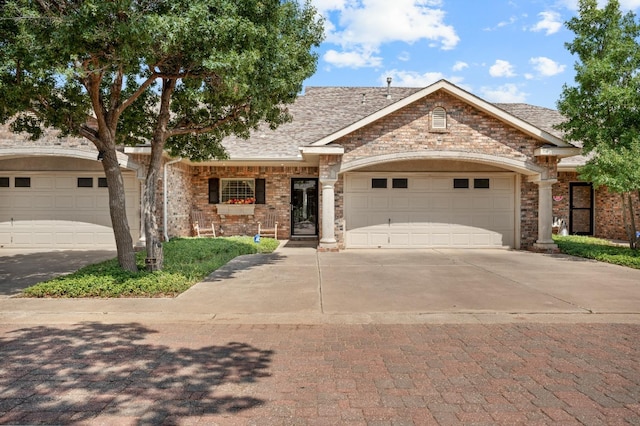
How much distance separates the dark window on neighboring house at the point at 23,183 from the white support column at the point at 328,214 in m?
10.3

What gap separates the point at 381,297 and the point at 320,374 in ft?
10.7

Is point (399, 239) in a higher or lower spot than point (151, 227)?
lower

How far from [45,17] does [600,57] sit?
13795 mm

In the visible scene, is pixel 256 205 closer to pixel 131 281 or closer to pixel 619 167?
pixel 131 281

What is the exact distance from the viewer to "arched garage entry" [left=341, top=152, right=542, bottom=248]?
46.1 ft

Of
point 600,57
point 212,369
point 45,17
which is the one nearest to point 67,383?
point 212,369

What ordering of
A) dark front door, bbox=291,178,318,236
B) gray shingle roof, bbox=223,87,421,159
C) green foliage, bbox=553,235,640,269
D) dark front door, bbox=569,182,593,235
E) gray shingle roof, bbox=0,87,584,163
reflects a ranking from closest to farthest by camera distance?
green foliage, bbox=553,235,640,269
gray shingle roof, bbox=0,87,584,163
gray shingle roof, bbox=223,87,421,159
dark front door, bbox=291,178,318,236
dark front door, bbox=569,182,593,235

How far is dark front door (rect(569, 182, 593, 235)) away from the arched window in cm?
807

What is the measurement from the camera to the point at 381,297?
689cm

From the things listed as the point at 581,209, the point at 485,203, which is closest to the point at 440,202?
the point at 485,203

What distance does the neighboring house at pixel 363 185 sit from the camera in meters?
12.7

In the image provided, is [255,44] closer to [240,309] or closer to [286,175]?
[240,309]

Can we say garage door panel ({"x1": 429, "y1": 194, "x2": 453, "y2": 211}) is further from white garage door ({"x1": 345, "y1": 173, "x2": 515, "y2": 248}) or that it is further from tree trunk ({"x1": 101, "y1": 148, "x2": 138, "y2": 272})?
tree trunk ({"x1": 101, "y1": 148, "x2": 138, "y2": 272})

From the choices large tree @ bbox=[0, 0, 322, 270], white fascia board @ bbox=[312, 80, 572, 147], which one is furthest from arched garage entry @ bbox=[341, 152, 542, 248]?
large tree @ bbox=[0, 0, 322, 270]
